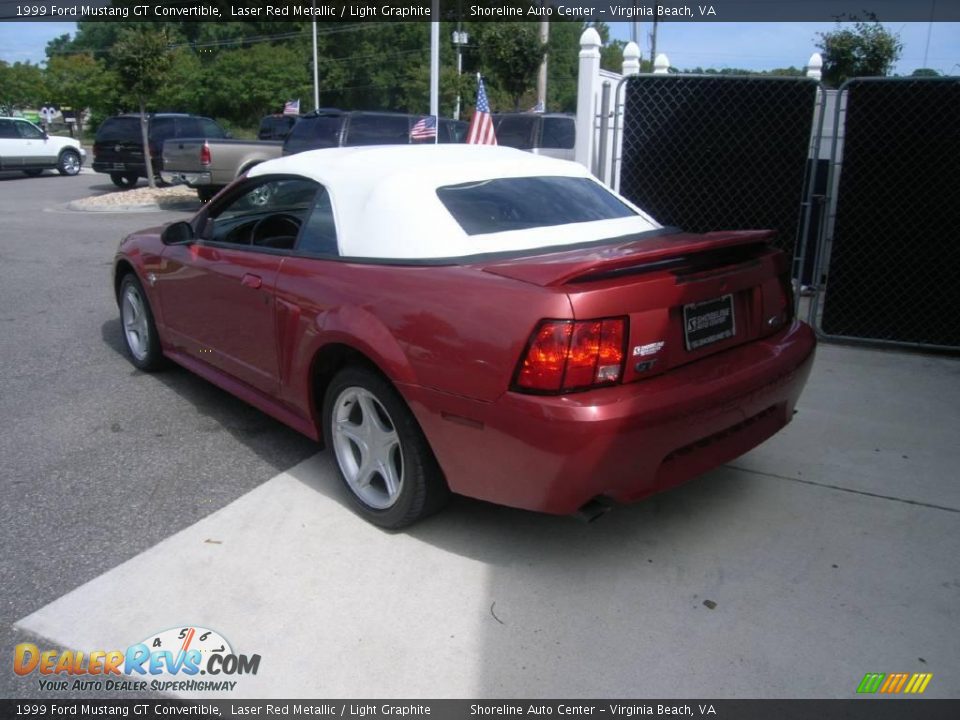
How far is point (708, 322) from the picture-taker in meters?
3.17

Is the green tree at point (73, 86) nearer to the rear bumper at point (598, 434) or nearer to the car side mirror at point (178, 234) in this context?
the car side mirror at point (178, 234)

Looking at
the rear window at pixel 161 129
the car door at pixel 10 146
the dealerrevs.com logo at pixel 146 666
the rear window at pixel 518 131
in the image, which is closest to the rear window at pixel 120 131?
the rear window at pixel 161 129

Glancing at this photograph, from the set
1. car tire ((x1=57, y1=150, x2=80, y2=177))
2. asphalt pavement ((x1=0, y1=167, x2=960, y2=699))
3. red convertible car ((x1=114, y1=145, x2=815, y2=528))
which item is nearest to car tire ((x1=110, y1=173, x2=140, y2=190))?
car tire ((x1=57, y1=150, x2=80, y2=177))

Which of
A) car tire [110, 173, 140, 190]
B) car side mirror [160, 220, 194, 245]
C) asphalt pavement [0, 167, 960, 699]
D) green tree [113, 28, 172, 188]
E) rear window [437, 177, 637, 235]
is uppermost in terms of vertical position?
green tree [113, 28, 172, 188]

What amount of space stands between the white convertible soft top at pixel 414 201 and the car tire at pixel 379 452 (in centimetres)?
59

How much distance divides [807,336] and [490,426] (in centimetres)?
174

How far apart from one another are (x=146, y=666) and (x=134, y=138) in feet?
61.8

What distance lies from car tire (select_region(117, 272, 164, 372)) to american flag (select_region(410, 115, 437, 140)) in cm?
909

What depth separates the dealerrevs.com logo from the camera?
2.63 metres

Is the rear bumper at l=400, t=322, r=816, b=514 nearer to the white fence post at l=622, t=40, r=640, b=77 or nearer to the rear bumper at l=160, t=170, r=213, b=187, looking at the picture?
the white fence post at l=622, t=40, r=640, b=77

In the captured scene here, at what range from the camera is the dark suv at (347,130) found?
13688mm

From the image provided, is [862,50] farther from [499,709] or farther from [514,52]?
[499,709]

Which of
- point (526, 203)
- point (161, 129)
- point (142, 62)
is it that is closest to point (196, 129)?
point (161, 129)

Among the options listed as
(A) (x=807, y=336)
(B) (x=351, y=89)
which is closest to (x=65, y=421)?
(A) (x=807, y=336)
